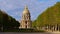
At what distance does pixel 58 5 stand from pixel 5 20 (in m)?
19.6

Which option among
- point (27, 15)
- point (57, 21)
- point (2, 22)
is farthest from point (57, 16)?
point (27, 15)

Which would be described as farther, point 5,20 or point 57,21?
point 5,20

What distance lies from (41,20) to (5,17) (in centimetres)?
1261

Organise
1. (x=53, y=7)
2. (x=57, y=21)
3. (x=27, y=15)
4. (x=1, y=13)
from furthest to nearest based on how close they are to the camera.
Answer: (x=27, y=15), (x=1, y=13), (x=53, y=7), (x=57, y=21)

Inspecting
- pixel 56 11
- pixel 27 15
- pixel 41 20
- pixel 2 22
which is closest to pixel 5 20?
pixel 2 22

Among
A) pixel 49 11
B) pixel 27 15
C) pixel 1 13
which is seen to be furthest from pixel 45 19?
pixel 27 15

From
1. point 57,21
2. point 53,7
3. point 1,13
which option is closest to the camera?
point 57,21

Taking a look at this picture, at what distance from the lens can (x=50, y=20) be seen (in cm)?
9075

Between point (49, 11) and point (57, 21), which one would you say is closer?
point (57, 21)

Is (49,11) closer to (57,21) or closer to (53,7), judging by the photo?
(53,7)

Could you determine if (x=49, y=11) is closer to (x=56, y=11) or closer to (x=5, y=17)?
(x=56, y=11)

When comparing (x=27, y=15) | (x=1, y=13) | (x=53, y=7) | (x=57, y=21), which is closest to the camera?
(x=57, y=21)

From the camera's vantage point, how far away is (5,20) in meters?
99.6

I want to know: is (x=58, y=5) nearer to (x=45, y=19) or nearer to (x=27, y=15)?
(x=45, y=19)
